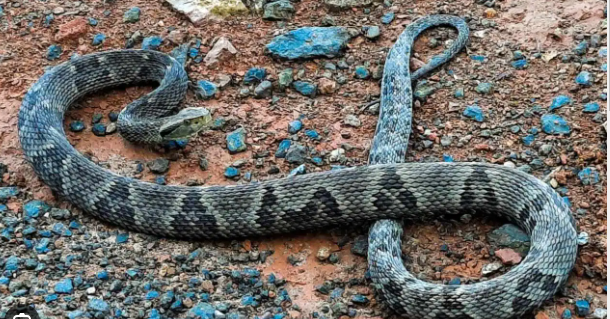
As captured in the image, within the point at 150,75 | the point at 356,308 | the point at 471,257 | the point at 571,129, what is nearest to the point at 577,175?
the point at 571,129

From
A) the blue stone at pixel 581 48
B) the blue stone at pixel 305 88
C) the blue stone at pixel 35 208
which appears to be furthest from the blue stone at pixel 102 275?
the blue stone at pixel 581 48

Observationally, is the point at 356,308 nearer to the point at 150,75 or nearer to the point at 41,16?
the point at 150,75

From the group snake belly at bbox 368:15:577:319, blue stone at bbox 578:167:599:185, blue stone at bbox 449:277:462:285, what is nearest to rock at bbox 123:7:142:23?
snake belly at bbox 368:15:577:319

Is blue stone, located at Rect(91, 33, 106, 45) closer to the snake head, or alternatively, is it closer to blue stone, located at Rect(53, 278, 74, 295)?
the snake head

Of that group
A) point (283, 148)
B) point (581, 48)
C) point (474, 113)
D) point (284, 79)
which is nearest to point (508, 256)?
point (474, 113)

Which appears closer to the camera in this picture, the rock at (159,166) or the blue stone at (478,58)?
the rock at (159,166)

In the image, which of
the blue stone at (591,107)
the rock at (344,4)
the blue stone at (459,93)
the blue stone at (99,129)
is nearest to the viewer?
the blue stone at (591,107)

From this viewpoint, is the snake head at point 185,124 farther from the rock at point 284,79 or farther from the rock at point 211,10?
the rock at point 211,10
